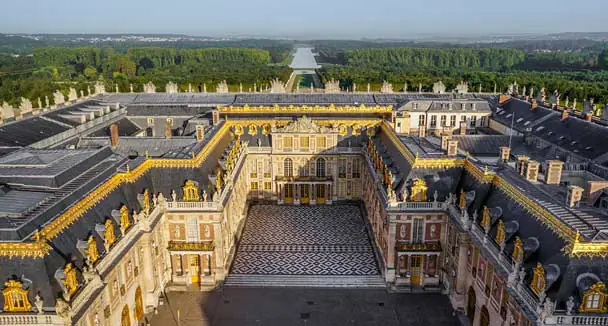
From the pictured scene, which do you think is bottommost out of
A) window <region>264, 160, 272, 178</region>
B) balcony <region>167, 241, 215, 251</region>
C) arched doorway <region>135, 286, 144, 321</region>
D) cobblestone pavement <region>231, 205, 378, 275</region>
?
cobblestone pavement <region>231, 205, 378, 275</region>

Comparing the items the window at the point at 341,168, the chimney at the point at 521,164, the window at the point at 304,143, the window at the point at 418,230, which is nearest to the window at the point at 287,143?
the window at the point at 304,143

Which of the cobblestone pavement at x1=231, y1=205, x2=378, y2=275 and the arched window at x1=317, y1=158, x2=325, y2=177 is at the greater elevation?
the arched window at x1=317, y1=158, x2=325, y2=177

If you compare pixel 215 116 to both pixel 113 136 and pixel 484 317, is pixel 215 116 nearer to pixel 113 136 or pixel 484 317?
pixel 113 136

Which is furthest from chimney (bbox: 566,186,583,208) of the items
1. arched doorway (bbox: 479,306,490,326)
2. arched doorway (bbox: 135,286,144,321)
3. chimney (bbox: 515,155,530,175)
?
arched doorway (bbox: 135,286,144,321)

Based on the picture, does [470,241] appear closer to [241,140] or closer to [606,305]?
[606,305]

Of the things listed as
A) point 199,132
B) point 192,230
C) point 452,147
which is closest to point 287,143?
point 199,132

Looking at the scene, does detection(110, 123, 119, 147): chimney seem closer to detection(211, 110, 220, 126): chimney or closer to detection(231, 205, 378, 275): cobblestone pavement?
detection(211, 110, 220, 126): chimney

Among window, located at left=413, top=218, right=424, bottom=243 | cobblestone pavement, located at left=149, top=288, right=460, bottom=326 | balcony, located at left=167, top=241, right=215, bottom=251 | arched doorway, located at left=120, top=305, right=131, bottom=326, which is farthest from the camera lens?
balcony, located at left=167, top=241, right=215, bottom=251
